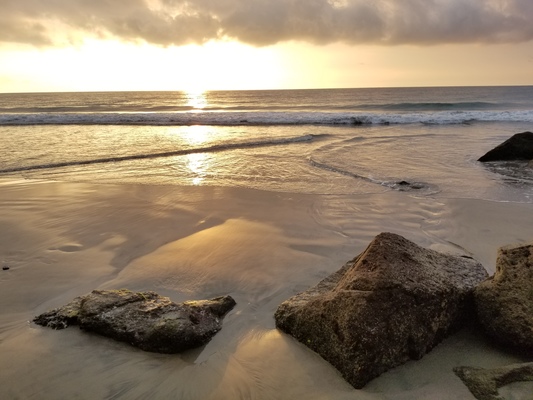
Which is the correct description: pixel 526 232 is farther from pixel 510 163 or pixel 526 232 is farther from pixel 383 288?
pixel 510 163

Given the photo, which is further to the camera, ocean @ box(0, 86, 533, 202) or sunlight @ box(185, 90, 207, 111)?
sunlight @ box(185, 90, 207, 111)

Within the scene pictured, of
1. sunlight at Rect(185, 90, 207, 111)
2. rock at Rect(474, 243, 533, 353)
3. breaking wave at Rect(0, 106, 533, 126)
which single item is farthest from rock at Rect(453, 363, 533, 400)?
sunlight at Rect(185, 90, 207, 111)

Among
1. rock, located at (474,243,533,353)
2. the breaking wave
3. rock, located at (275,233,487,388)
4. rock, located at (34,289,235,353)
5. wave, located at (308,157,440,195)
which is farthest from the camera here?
the breaking wave

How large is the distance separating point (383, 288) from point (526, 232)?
11.9 ft

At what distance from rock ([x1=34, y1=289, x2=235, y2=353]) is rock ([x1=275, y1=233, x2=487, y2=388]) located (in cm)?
62

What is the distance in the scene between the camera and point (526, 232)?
5.15m

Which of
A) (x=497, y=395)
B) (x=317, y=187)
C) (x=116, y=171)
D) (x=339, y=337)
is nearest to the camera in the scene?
(x=497, y=395)

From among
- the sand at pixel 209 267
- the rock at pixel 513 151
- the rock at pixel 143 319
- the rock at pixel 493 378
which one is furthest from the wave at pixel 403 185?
the rock at pixel 143 319

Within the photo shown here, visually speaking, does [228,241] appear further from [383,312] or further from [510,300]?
[510,300]

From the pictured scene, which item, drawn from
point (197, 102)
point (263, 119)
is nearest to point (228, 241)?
point (263, 119)

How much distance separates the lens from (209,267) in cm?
422

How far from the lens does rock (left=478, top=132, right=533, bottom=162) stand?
406 inches

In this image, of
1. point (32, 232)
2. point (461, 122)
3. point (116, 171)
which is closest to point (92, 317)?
point (32, 232)

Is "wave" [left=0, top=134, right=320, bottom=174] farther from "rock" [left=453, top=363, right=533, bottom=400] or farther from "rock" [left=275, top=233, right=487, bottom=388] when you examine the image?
"rock" [left=453, top=363, right=533, bottom=400]
